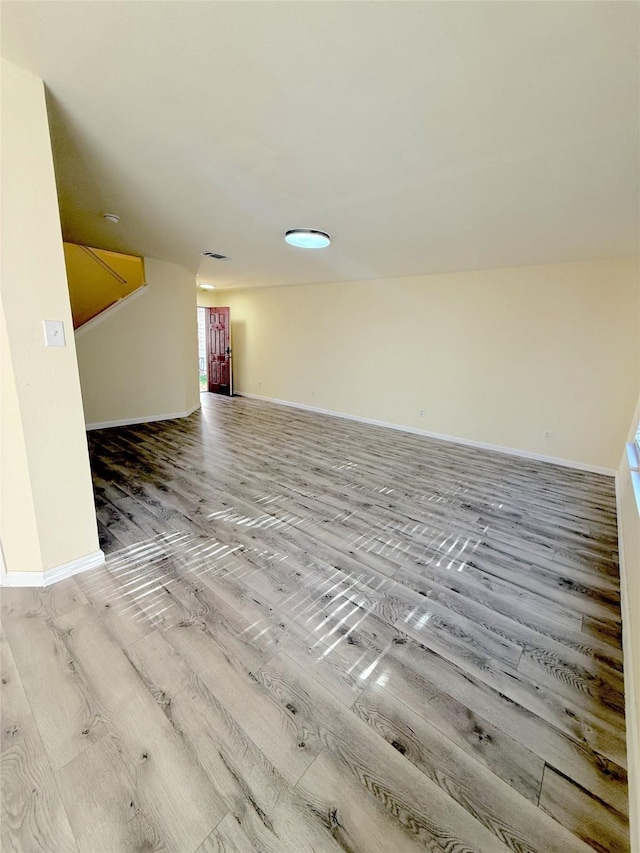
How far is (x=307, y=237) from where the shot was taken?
3.30 m

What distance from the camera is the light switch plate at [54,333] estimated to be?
1.73 metres

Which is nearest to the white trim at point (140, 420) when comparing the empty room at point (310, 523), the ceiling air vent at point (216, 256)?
the empty room at point (310, 523)

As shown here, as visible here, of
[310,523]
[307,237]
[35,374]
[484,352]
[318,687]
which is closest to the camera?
[318,687]

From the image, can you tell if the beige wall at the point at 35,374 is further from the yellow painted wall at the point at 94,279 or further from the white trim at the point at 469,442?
the white trim at the point at 469,442

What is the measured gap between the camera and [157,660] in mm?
1540

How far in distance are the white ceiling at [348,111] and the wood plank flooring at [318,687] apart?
2.38 m

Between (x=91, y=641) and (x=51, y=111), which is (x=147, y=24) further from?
(x=91, y=641)

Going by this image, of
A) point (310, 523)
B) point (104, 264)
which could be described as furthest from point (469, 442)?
point (104, 264)

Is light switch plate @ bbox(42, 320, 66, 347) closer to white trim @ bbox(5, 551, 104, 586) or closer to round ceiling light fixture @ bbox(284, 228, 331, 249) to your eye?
white trim @ bbox(5, 551, 104, 586)

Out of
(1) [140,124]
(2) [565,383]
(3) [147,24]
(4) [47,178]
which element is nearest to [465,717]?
(3) [147,24]

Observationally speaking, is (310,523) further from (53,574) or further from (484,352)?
(484,352)

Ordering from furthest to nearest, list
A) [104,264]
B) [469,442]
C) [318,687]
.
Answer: [104,264] < [469,442] < [318,687]

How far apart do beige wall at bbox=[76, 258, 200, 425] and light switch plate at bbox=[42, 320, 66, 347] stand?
356cm

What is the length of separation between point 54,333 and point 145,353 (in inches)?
156
